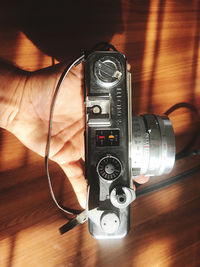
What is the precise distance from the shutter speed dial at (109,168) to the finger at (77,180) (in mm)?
184

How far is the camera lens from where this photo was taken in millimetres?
628

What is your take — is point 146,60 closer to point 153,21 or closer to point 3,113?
point 153,21

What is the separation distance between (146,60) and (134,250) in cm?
69

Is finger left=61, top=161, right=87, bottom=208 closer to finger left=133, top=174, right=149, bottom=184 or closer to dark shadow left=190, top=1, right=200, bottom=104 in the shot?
finger left=133, top=174, right=149, bottom=184

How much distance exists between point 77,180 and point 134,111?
33 centimetres

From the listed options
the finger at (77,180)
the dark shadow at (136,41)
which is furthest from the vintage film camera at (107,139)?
the dark shadow at (136,41)

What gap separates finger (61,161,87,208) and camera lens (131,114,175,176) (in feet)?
0.58

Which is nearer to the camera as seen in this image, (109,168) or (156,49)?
(109,168)

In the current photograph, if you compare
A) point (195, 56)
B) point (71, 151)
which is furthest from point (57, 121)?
point (195, 56)

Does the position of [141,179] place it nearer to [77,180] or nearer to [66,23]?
[77,180]

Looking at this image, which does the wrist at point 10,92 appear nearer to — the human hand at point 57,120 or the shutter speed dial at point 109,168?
the human hand at point 57,120

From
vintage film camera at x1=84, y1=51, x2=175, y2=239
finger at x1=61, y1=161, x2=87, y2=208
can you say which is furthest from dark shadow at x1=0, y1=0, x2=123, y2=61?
finger at x1=61, y1=161, x2=87, y2=208

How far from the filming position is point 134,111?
823mm

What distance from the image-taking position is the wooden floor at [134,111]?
2.46ft
